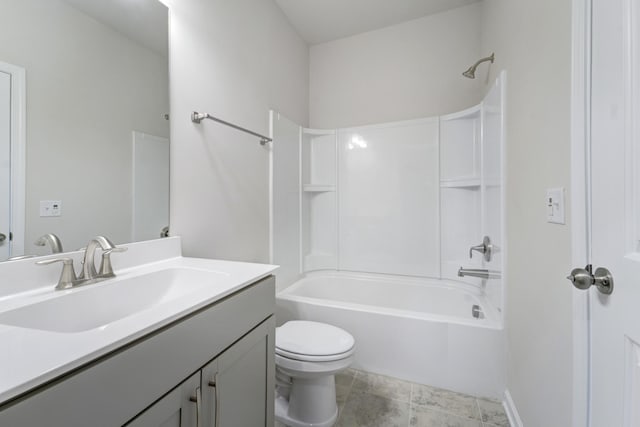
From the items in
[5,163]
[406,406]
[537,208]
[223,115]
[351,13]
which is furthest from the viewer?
[351,13]

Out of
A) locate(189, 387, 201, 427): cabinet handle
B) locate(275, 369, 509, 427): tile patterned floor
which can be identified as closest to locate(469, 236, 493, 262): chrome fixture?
locate(275, 369, 509, 427): tile patterned floor

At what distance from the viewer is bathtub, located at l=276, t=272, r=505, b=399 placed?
1.49 metres

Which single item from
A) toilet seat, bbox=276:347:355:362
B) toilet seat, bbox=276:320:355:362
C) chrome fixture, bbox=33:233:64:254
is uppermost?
chrome fixture, bbox=33:233:64:254

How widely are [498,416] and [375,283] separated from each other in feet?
3.72

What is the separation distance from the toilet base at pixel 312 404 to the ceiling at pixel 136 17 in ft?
5.65

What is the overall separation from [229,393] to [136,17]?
4.87 ft

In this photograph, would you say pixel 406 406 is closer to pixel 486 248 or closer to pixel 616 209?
pixel 486 248

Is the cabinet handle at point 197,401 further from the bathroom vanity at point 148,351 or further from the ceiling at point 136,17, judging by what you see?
the ceiling at point 136,17

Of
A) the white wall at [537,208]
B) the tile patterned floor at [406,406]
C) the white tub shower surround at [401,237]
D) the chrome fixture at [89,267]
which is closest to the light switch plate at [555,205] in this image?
the white wall at [537,208]

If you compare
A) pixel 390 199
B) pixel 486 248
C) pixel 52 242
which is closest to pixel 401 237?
pixel 390 199

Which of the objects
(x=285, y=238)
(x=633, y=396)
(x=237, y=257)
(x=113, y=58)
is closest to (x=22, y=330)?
(x=113, y=58)

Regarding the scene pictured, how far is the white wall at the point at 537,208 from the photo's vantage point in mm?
857

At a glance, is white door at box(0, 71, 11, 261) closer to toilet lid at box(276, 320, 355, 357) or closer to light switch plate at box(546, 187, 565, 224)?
toilet lid at box(276, 320, 355, 357)

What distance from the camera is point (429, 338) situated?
1.58 metres
